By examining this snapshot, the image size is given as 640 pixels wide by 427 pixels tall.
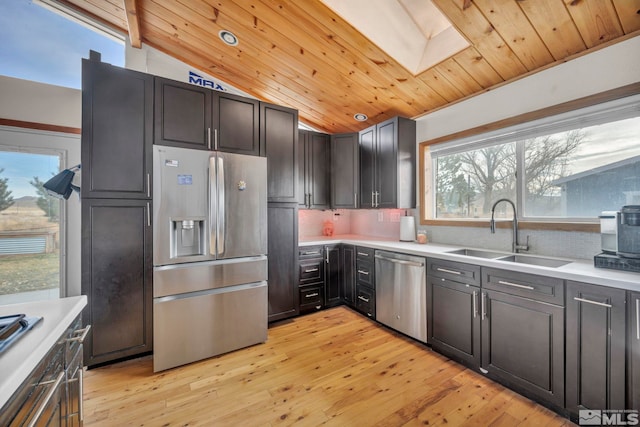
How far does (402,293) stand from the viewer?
2.67 metres

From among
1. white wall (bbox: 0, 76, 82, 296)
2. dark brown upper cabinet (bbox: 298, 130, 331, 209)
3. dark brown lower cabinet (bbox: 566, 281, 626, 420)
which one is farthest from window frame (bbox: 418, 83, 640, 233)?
white wall (bbox: 0, 76, 82, 296)

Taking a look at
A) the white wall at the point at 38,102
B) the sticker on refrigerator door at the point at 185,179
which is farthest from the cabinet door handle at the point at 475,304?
the white wall at the point at 38,102

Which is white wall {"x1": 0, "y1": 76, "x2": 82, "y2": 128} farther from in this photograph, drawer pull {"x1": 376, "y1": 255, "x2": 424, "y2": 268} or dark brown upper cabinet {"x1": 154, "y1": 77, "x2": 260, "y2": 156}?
drawer pull {"x1": 376, "y1": 255, "x2": 424, "y2": 268}

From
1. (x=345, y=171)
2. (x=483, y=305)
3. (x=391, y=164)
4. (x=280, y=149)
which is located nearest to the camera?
(x=483, y=305)

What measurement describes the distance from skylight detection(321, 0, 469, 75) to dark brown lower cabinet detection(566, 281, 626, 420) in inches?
79.5

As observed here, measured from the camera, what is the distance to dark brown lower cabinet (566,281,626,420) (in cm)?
144

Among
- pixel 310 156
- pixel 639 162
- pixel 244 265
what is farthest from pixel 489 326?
pixel 310 156

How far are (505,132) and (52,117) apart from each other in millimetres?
4694

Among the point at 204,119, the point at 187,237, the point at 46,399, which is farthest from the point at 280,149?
the point at 46,399

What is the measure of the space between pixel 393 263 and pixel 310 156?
1859 millimetres

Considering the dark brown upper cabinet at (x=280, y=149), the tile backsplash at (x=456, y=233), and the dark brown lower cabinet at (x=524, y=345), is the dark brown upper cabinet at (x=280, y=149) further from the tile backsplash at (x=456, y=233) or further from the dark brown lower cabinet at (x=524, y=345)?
the dark brown lower cabinet at (x=524, y=345)

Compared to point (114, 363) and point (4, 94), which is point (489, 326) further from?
point (4, 94)

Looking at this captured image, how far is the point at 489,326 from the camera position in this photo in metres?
2.00

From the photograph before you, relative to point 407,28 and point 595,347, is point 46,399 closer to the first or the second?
point 595,347
